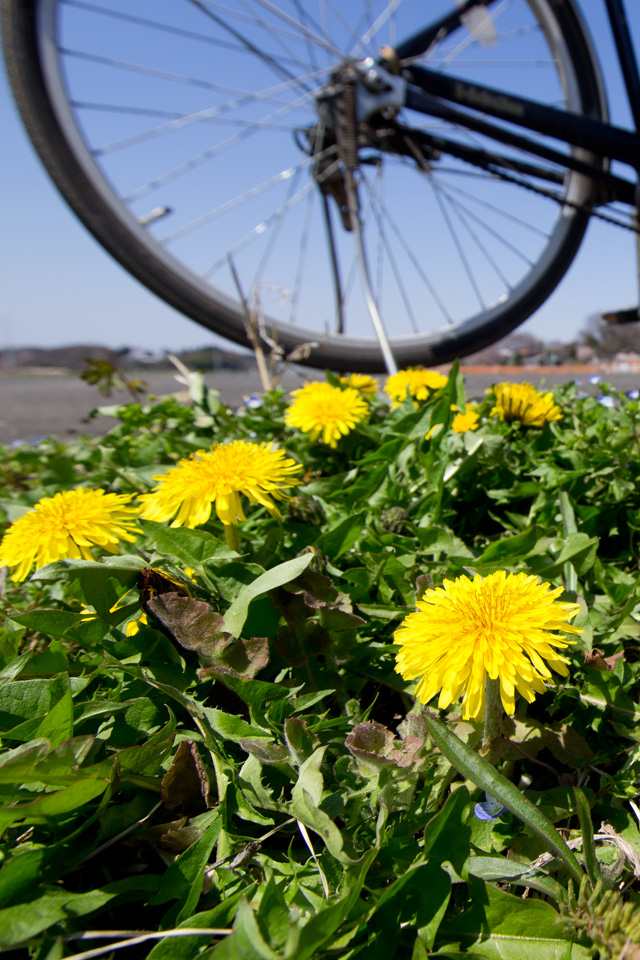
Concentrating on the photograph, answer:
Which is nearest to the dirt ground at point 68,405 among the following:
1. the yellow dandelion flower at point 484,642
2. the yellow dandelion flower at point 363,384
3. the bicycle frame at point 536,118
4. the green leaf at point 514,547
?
the yellow dandelion flower at point 363,384

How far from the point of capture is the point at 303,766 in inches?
24.0

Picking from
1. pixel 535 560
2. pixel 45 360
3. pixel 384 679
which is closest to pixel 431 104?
pixel 535 560

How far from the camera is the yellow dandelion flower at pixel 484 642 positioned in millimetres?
586

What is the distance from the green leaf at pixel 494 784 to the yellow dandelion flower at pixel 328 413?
821 mm

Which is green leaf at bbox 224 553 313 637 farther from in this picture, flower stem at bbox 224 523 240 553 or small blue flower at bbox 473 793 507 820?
small blue flower at bbox 473 793 507 820

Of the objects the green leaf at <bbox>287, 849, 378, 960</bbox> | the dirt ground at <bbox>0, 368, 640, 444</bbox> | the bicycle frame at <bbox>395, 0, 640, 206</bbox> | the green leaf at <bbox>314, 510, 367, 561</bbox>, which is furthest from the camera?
the dirt ground at <bbox>0, 368, 640, 444</bbox>

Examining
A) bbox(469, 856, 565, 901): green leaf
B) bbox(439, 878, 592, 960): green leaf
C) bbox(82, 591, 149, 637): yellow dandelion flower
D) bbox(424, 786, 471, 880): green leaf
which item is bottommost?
bbox(439, 878, 592, 960): green leaf

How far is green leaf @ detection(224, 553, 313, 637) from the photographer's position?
0.74 m

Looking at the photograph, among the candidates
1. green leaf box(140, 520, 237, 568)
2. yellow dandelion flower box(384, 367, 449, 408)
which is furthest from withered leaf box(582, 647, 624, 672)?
yellow dandelion flower box(384, 367, 449, 408)

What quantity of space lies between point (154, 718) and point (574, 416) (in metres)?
1.35

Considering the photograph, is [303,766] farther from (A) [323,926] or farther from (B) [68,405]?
(B) [68,405]

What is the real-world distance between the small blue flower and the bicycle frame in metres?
2.85

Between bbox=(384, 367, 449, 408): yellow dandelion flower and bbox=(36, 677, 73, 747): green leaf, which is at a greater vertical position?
bbox=(384, 367, 449, 408): yellow dandelion flower

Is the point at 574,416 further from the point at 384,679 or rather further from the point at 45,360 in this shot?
the point at 45,360
